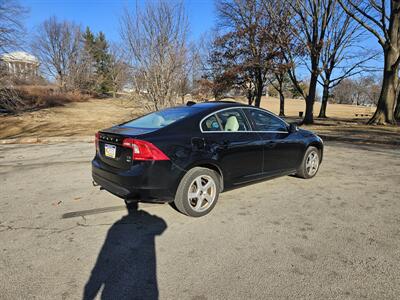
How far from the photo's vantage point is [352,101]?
356ft

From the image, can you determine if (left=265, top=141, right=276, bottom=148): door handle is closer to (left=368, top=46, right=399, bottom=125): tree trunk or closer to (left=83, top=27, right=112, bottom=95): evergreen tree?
(left=368, top=46, right=399, bottom=125): tree trunk

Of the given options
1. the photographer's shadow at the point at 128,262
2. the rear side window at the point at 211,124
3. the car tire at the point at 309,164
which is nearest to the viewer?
the photographer's shadow at the point at 128,262

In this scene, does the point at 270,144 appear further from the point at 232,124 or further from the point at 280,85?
the point at 280,85

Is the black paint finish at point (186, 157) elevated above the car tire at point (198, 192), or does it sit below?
above

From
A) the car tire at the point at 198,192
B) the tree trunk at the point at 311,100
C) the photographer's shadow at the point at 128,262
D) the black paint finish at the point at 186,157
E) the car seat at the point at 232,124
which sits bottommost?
the photographer's shadow at the point at 128,262

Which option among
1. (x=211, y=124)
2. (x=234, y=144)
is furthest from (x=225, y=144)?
(x=211, y=124)

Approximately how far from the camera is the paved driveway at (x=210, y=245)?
219 cm

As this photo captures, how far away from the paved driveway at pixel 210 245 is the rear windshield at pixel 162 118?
48.0 inches

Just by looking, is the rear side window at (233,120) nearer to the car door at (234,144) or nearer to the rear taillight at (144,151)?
the car door at (234,144)

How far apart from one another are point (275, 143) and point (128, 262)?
3.00m

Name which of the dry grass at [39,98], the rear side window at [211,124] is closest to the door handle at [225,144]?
the rear side window at [211,124]

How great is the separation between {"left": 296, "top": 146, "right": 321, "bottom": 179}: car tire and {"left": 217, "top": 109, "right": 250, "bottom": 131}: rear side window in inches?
66.0

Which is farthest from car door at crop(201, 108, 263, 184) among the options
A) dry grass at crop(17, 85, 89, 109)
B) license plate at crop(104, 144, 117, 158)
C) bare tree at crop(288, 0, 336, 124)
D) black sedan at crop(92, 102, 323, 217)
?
dry grass at crop(17, 85, 89, 109)

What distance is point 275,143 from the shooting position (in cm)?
439
